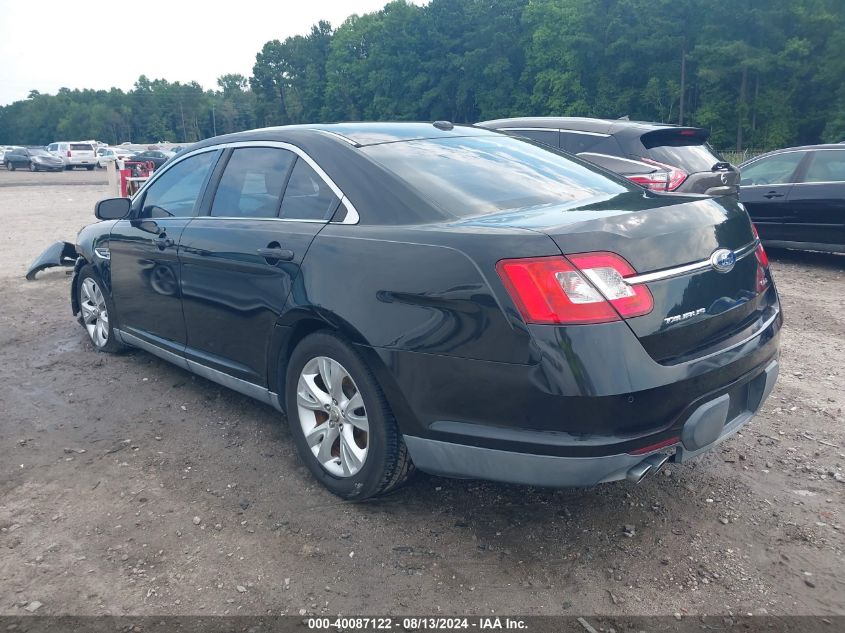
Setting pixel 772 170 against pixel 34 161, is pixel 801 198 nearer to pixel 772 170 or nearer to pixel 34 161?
pixel 772 170

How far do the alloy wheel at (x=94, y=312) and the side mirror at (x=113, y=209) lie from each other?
675 millimetres

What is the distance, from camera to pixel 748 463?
360 cm

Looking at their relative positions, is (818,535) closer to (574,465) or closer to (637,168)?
(574,465)

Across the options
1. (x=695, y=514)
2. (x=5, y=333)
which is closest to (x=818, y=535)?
(x=695, y=514)

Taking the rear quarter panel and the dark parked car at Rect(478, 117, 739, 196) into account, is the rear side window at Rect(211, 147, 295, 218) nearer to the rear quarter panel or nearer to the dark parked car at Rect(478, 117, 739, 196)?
the rear quarter panel

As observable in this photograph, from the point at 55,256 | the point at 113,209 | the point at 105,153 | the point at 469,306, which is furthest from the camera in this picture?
the point at 105,153

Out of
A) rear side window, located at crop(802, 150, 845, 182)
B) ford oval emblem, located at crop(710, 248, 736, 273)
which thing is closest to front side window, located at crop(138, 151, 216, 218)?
ford oval emblem, located at crop(710, 248, 736, 273)

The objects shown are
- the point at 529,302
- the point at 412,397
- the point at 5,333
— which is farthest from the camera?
the point at 5,333

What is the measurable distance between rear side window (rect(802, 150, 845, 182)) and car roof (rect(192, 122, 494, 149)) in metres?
6.22

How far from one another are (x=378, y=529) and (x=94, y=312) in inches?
145

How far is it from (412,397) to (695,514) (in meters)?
1.37

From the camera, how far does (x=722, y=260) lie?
291 centimetres

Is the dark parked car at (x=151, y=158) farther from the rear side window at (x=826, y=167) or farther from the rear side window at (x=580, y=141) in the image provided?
the rear side window at (x=826, y=167)

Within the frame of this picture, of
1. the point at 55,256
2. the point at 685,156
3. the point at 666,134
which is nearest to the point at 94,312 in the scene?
the point at 55,256
